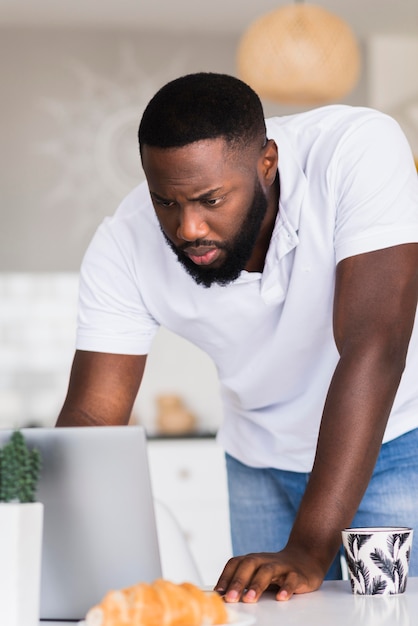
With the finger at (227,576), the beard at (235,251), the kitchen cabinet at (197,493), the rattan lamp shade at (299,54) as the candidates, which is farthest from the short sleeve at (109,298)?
the kitchen cabinet at (197,493)

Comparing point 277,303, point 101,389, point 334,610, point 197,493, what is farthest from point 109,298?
point 197,493

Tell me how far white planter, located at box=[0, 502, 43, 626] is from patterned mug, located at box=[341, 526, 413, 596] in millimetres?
386

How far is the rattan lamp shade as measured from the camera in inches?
138

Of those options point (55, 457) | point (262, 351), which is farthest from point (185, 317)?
point (55, 457)

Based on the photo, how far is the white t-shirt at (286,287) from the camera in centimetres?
147

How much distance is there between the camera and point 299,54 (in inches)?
139

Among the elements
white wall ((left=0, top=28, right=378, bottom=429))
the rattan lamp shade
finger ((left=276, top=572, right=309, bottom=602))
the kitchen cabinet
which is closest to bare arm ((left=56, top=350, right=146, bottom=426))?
finger ((left=276, top=572, right=309, bottom=602))

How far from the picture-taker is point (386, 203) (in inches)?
56.2

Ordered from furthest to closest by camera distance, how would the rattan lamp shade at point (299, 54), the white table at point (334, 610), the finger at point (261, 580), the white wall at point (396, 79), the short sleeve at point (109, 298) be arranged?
the white wall at point (396, 79)
the rattan lamp shade at point (299, 54)
the short sleeve at point (109, 298)
the finger at point (261, 580)
the white table at point (334, 610)

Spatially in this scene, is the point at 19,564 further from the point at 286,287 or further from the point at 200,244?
the point at 286,287

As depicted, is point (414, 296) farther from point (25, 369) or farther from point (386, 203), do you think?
point (25, 369)

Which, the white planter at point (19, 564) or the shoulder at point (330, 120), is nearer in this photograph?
the white planter at point (19, 564)

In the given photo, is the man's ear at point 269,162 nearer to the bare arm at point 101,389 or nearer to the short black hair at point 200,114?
the short black hair at point 200,114

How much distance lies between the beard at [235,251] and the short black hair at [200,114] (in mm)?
98
